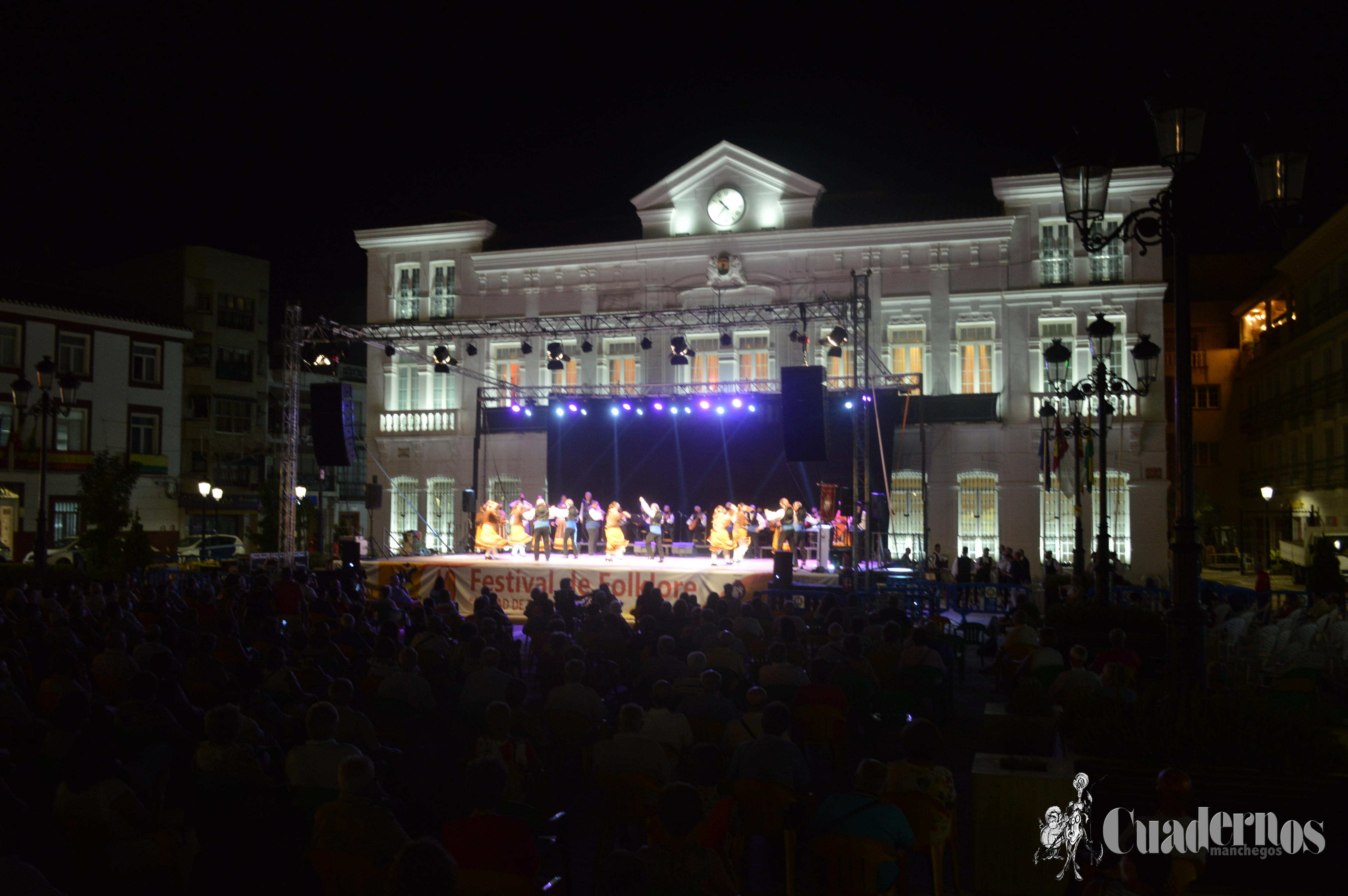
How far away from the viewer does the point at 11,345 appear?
32219mm

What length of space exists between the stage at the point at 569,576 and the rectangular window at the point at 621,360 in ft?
30.6

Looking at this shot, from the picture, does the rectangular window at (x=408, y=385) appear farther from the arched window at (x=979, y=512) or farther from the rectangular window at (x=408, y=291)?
the arched window at (x=979, y=512)

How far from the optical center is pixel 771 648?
8438mm

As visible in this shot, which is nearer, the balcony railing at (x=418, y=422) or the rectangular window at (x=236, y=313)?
the balcony railing at (x=418, y=422)

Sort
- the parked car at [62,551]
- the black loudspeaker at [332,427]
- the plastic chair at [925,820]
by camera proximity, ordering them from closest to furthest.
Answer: the plastic chair at [925,820] < the black loudspeaker at [332,427] < the parked car at [62,551]

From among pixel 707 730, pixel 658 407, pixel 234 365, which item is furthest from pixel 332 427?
Answer: pixel 234 365

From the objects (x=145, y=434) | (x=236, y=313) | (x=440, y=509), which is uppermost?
(x=236, y=313)

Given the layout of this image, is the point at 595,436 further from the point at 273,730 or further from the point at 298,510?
the point at 273,730

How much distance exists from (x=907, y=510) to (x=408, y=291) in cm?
1838

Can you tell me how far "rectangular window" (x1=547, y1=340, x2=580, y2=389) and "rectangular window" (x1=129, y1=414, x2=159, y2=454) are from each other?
1733 cm

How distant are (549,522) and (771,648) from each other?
575 inches

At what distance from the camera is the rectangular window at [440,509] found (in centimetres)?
3122

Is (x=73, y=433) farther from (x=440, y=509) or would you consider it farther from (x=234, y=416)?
(x=440, y=509)

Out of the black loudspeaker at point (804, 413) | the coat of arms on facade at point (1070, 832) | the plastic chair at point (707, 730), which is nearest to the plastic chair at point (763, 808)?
the plastic chair at point (707, 730)
